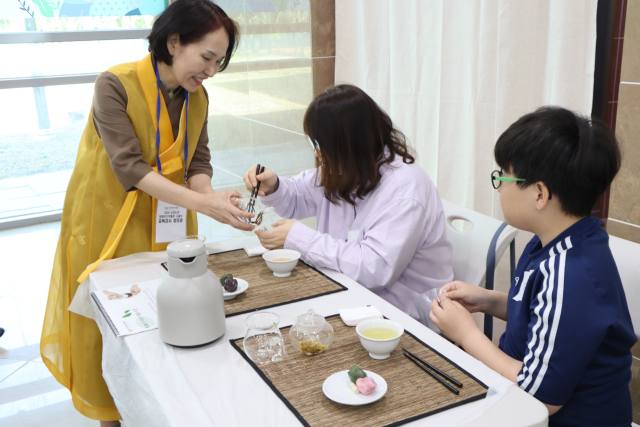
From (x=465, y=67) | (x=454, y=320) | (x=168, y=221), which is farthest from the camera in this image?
(x=465, y=67)

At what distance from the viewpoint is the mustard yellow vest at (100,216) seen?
5.63ft

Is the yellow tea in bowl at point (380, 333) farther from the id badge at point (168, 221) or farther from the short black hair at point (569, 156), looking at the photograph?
the id badge at point (168, 221)

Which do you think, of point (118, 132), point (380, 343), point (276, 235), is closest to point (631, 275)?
point (380, 343)

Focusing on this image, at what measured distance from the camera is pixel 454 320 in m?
1.20

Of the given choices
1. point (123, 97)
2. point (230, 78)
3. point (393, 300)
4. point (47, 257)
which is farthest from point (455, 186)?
point (47, 257)

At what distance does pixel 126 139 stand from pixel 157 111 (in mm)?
142

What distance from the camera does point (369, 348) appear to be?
1.07 meters

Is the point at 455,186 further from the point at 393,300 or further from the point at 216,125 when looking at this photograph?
the point at 216,125

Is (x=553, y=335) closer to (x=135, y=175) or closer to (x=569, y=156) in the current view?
(x=569, y=156)

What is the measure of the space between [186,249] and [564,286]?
2.32ft

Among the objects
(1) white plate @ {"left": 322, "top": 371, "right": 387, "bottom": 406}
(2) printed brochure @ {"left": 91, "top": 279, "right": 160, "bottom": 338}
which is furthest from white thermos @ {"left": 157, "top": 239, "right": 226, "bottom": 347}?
(1) white plate @ {"left": 322, "top": 371, "right": 387, "bottom": 406}

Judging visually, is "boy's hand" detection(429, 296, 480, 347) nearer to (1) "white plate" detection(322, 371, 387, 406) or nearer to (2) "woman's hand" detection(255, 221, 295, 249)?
(1) "white plate" detection(322, 371, 387, 406)

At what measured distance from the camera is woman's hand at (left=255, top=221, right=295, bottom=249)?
161 centimetres

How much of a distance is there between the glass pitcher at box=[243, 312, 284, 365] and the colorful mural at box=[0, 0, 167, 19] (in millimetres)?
3996
